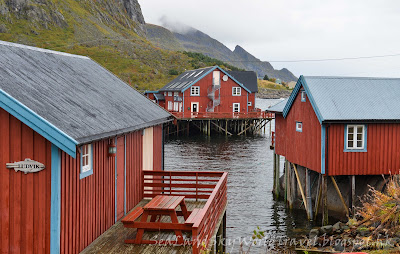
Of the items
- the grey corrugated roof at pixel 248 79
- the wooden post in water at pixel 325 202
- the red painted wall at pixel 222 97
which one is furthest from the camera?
the grey corrugated roof at pixel 248 79

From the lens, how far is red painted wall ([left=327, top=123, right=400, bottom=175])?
2083cm

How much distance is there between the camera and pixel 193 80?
70000 mm

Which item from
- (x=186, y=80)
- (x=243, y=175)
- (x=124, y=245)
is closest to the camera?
(x=124, y=245)

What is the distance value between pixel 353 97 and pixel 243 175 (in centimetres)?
1512

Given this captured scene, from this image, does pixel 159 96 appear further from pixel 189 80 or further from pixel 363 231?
pixel 363 231

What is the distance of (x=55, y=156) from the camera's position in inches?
372

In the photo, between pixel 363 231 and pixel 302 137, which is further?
pixel 302 137

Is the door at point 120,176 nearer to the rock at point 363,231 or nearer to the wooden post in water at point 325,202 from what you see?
the rock at point 363,231

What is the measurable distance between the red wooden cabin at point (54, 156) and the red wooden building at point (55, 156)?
0.02 meters

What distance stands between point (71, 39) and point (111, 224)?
383 feet

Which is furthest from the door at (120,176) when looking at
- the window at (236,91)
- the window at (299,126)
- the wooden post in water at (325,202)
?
the window at (236,91)

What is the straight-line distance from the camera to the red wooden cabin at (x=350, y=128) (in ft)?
68.1

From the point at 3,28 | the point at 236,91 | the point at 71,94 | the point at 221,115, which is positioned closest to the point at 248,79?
the point at 236,91

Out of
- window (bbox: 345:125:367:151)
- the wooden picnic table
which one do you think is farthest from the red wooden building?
window (bbox: 345:125:367:151)
